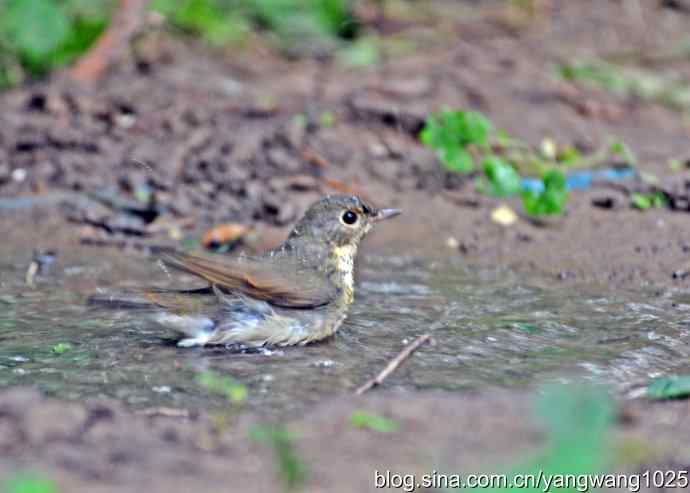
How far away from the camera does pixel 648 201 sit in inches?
311

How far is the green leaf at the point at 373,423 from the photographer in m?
3.92

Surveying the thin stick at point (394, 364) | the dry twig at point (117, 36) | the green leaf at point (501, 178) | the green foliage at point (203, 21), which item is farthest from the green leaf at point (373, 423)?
the green foliage at point (203, 21)

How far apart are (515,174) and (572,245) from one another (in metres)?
0.91

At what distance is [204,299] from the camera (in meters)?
5.56

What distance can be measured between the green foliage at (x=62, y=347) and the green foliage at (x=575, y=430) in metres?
2.66

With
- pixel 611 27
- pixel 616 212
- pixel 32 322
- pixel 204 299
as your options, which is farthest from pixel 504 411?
pixel 611 27

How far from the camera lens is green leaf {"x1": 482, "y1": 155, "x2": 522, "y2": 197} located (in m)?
8.06

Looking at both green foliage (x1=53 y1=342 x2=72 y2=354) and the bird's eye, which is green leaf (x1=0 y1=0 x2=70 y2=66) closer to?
the bird's eye

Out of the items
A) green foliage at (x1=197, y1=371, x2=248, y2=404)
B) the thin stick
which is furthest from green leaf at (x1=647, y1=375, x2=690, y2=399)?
green foliage at (x1=197, y1=371, x2=248, y2=404)

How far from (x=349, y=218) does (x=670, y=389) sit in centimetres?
226

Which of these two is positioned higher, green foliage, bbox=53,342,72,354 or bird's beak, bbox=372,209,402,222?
bird's beak, bbox=372,209,402,222

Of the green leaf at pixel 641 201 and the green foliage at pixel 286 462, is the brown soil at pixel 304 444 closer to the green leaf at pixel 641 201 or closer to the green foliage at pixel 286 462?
the green foliage at pixel 286 462

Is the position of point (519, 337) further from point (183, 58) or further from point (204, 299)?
point (183, 58)

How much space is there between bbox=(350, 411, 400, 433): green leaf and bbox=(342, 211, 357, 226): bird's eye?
229 cm
